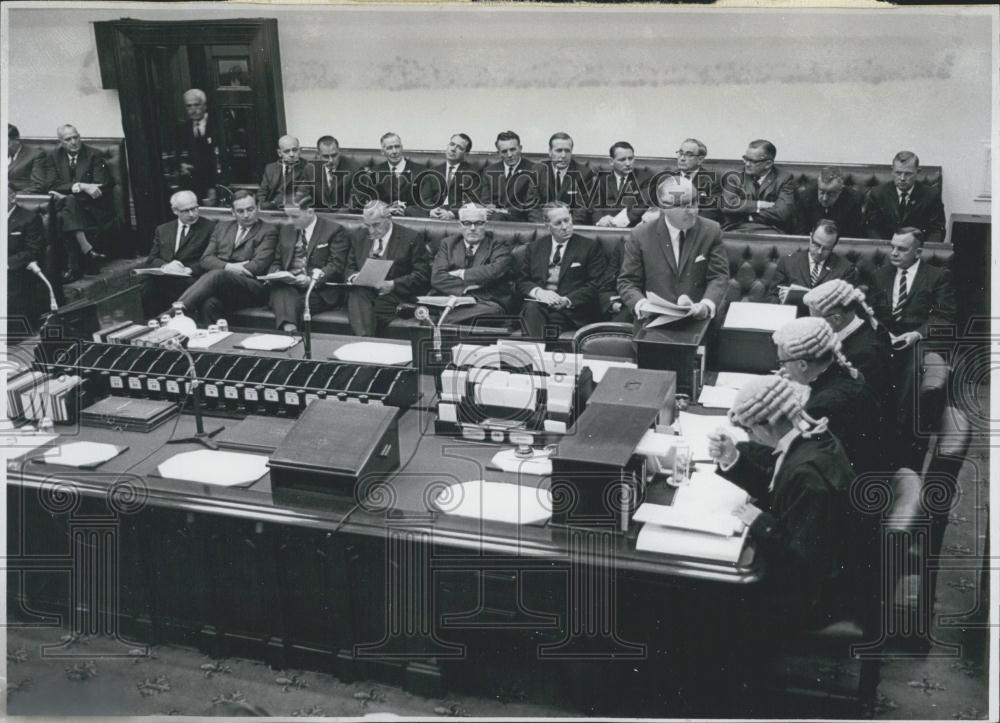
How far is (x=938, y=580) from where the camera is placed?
3.67 m

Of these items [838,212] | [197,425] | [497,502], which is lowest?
[497,502]

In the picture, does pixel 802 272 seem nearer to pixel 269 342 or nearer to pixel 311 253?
pixel 269 342

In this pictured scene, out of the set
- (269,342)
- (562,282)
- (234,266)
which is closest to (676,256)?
(562,282)

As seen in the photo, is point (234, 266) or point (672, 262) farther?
point (234, 266)

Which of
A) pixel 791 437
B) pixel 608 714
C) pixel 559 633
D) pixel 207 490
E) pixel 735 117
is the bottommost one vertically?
pixel 608 714

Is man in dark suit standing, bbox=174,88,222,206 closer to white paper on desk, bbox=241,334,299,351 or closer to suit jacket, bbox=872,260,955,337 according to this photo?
white paper on desk, bbox=241,334,299,351

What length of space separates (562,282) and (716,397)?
201 centimetres

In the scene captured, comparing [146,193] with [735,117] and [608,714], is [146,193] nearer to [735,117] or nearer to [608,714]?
[735,117]

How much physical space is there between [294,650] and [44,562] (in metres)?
1.02

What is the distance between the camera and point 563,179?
265 inches

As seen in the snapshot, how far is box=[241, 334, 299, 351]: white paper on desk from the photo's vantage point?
4332 mm

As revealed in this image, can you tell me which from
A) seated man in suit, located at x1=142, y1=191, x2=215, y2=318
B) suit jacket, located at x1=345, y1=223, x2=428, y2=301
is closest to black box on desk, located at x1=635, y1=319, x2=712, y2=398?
suit jacket, located at x1=345, y1=223, x2=428, y2=301

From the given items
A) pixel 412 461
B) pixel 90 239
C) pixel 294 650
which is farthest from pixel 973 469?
A: pixel 90 239

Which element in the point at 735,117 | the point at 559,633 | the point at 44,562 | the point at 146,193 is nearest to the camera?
the point at 559,633
